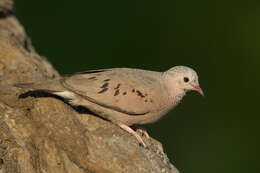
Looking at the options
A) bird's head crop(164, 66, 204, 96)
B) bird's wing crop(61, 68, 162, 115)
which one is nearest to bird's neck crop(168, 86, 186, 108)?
bird's head crop(164, 66, 204, 96)

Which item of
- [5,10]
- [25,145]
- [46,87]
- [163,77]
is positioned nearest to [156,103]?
[163,77]

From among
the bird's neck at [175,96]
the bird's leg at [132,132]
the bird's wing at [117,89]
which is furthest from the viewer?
the bird's neck at [175,96]

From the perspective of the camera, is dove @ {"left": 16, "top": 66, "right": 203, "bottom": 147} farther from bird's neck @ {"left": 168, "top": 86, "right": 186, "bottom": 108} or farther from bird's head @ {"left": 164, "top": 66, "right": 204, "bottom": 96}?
bird's head @ {"left": 164, "top": 66, "right": 204, "bottom": 96}

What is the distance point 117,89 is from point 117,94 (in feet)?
0.24

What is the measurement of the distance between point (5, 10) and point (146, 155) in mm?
4350

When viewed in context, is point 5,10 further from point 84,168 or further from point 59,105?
point 84,168

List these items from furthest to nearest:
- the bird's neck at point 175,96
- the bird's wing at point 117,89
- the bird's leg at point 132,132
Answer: the bird's neck at point 175,96, the bird's wing at point 117,89, the bird's leg at point 132,132

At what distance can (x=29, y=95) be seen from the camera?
18.0ft

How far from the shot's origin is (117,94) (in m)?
5.73

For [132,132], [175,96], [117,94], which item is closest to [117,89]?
[117,94]

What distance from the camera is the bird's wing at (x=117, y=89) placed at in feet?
18.6

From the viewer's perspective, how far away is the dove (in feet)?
18.6

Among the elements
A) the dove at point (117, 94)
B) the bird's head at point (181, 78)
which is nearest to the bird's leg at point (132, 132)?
the dove at point (117, 94)

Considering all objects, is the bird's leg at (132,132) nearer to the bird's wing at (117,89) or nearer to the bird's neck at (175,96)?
the bird's wing at (117,89)
